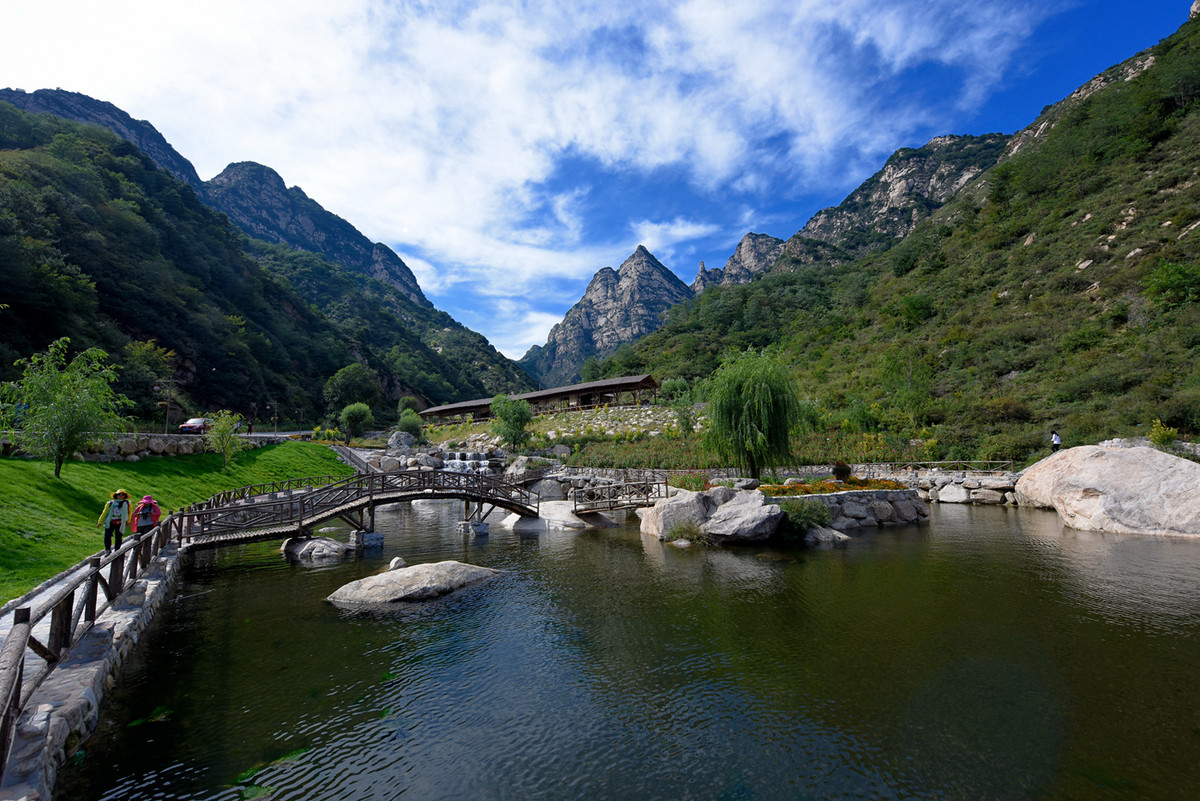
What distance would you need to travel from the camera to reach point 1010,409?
30.3 metres

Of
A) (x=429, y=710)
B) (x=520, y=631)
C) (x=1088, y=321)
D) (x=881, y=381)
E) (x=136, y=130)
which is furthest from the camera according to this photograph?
(x=136, y=130)

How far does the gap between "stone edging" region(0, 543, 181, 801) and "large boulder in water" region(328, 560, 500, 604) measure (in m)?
3.86

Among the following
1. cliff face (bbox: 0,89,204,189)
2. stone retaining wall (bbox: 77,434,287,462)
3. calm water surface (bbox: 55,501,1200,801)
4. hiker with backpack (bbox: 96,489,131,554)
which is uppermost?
cliff face (bbox: 0,89,204,189)

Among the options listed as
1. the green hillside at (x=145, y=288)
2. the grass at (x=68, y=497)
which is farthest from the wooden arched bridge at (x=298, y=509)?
the green hillside at (x=145, y=288)

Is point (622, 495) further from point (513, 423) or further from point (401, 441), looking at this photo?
point (401, 441)

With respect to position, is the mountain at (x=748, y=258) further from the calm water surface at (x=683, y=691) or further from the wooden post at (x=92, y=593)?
the wooden post at (x=92, y=593)

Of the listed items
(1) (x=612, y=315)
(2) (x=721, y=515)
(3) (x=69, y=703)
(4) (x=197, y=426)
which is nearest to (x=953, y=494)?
(2) (x=721, y=515)

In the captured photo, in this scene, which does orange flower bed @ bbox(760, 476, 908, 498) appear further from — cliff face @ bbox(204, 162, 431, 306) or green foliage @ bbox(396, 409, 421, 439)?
cliff face @ bbox(204, 162, 431, 306)

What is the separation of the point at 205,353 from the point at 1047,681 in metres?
75.5

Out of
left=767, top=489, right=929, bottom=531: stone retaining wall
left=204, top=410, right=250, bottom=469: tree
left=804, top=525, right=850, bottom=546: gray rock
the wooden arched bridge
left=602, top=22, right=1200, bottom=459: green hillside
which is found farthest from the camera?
left=602, top=22, right=1200, bottom=459: green hillside

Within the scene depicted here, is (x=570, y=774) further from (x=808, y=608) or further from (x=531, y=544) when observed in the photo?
(x=531, y=544)

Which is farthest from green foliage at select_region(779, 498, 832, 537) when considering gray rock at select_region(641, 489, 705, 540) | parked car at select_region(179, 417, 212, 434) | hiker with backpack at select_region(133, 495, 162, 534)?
parked car at select_region(179, 417, 212, 434)

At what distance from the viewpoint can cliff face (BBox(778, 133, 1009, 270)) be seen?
115 m

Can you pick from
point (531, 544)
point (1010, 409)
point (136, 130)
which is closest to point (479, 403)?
point (531, 544)
